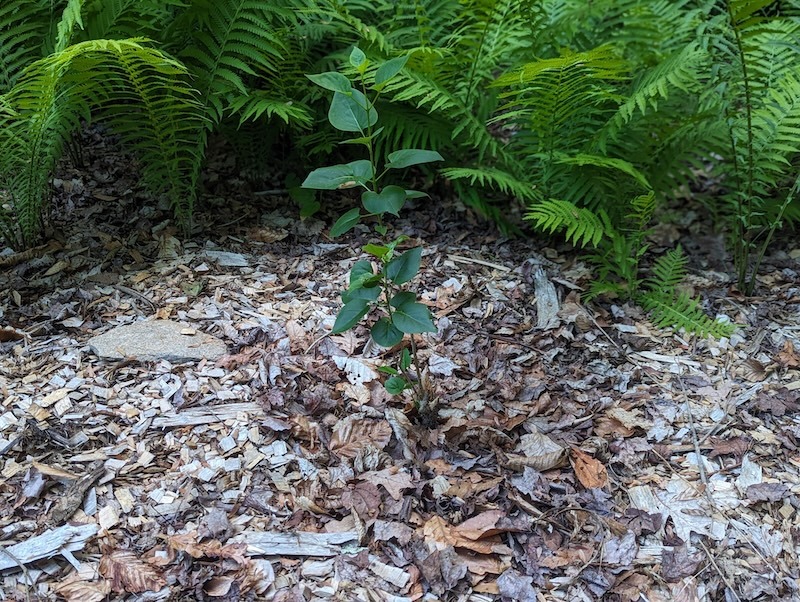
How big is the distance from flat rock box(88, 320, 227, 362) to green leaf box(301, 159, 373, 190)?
0.85 meters

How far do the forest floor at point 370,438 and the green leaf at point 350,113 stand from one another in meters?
0.87

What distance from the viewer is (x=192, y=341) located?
227cm

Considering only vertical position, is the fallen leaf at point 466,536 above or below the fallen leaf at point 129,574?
below

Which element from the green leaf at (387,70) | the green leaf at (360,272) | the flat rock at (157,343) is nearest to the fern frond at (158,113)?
the flat rock at (157,343)

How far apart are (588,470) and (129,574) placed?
1305 millimetres

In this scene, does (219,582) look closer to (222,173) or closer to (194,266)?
(194,266)

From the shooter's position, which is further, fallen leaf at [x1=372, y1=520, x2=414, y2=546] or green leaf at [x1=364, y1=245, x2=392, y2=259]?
fallen leaf at [x1=372, y1=520, x2=414, y2=546]

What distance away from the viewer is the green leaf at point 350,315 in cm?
173

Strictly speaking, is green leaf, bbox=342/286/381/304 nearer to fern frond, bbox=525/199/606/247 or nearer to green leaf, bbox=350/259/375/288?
green leaf, bbox=350/259/375/288

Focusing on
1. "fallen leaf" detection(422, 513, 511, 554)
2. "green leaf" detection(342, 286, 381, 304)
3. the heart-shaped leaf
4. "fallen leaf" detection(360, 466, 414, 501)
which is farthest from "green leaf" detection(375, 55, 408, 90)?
"fallen leaf" detection(422, 513, 511, 554)

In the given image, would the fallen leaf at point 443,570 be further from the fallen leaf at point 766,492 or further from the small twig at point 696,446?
the fallen leaf at point 766,492

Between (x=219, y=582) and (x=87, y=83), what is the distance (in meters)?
1.78

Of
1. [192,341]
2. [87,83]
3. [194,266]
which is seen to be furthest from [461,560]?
[87,83]

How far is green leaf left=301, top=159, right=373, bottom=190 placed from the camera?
5.47 ft
